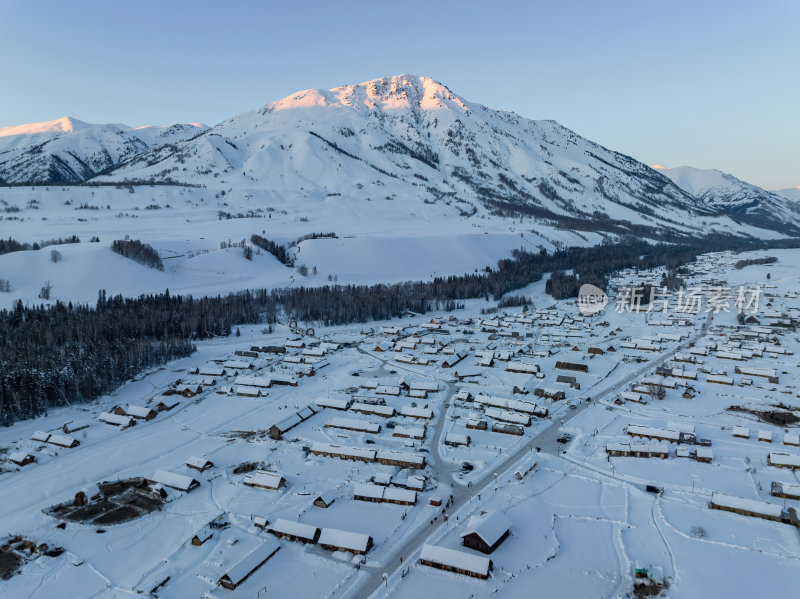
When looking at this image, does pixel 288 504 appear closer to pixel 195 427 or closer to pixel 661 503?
pixel 195 427

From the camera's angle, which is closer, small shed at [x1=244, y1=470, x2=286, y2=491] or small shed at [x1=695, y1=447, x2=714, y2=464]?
small shed at [x1=244, y1=470, x2=286, y2=491]

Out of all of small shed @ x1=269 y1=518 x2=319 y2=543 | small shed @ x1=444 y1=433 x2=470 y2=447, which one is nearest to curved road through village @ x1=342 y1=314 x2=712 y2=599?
small shed @ x1=444 y1=433 x2=470 y2=447

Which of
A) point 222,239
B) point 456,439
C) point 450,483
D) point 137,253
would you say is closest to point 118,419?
point 456,439

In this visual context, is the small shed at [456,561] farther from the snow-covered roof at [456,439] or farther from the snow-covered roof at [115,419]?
the snow-covered roof at [115,419]

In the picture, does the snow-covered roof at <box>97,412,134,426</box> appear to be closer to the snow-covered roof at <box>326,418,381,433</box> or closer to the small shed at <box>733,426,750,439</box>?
the snow-covered roof at <box>326,418,381,433</box>

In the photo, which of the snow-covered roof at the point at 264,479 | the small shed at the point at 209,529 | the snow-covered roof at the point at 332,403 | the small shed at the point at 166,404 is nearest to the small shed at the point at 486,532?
the snow-covered roof at the point at 264,479

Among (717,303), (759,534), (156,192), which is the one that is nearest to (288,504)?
(759,534)

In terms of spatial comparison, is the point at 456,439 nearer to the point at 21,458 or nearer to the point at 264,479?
the point at 264,479
